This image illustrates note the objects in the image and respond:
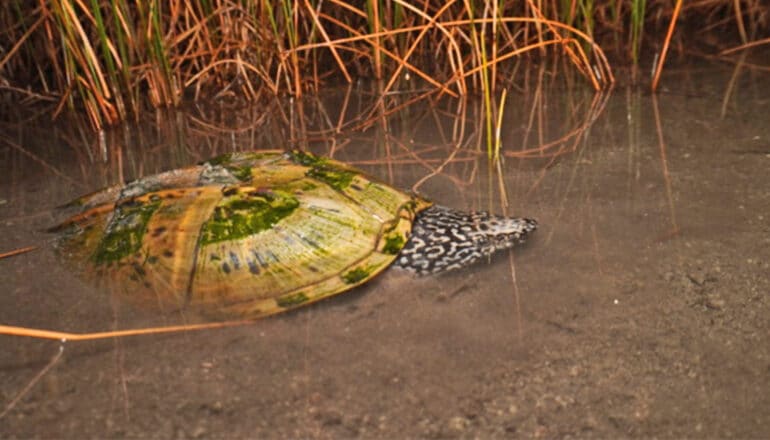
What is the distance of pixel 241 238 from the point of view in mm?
2102

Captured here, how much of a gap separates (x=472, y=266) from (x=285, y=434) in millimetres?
854

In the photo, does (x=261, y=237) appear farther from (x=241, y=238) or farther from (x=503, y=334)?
(x=503, y=334)

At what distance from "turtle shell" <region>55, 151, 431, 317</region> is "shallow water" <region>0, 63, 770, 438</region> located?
0.22 feet

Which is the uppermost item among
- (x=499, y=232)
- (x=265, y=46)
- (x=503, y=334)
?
(x=265, y=46)

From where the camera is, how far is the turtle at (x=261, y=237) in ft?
6.75

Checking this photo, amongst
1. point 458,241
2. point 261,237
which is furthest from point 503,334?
point 261,237

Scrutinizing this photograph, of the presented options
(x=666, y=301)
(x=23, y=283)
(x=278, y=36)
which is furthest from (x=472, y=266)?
(x=278, y=36)

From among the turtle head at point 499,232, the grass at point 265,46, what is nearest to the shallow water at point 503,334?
the turtle head at point 499,232

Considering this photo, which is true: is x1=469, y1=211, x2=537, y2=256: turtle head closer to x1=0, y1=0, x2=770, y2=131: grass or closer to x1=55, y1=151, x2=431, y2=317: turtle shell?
x1=55, y1=151, x2=431, y2=317: turtle shell

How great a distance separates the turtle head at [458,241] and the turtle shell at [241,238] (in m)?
0.05

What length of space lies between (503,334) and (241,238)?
0.78 metres

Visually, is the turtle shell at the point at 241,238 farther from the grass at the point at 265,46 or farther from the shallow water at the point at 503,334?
the grass at the point at 265,46

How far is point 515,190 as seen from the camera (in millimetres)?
2721

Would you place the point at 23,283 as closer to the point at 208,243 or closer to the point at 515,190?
the point at 208,243
